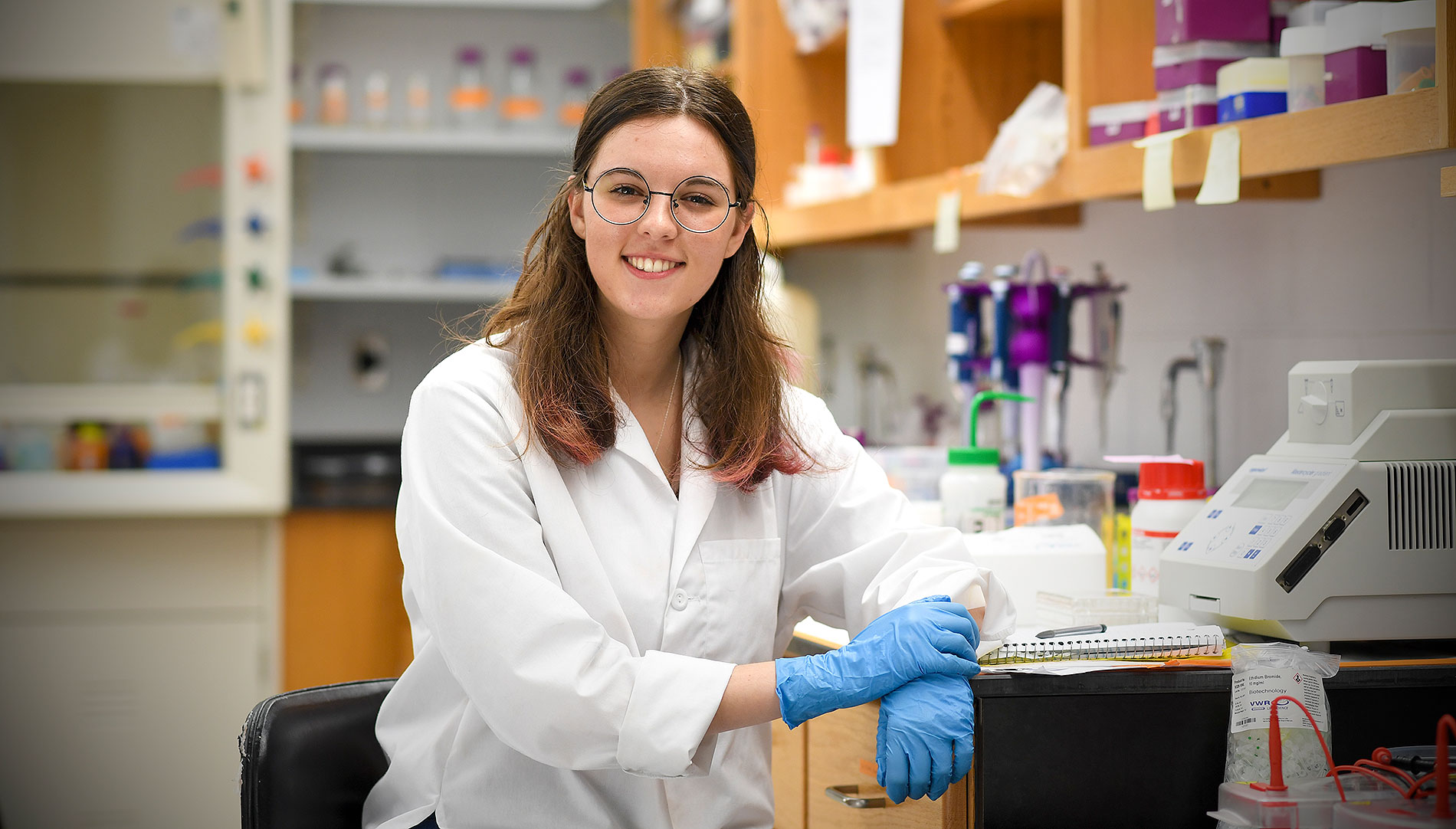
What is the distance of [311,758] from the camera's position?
4.69 feet

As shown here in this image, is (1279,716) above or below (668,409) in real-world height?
below

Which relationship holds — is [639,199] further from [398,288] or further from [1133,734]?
[398,288]

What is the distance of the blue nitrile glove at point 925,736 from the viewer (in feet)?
4.00

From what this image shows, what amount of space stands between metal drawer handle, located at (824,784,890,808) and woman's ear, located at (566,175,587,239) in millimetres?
709

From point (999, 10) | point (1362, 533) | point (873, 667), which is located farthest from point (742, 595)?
point (999, 10)

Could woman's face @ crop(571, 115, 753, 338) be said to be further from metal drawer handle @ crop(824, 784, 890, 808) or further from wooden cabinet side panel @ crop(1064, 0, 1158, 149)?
wooden cabinet side panel @ crop(1064, 0, 1158, 149)

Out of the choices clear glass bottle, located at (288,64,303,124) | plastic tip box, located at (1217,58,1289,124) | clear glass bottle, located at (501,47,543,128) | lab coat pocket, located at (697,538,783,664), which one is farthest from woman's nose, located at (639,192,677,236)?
clear glass bottle, located at (288,64,303,124)

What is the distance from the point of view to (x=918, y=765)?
122cm

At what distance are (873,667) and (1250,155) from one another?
792 mm

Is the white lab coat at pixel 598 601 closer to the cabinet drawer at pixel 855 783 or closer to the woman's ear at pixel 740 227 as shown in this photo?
the cabinet drawer at pixel 855 783

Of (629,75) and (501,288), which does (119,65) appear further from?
(629,75)

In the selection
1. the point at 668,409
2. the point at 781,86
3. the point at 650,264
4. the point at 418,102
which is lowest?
the point at 668,409

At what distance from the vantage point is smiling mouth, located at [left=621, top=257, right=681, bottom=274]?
1.43m

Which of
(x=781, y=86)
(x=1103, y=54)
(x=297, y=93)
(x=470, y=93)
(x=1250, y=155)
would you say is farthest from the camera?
(x=297, y=93)
